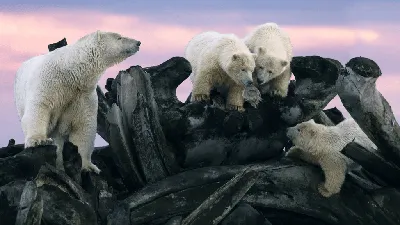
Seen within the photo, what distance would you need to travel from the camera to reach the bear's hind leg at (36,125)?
17.5m

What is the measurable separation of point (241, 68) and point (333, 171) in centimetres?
272

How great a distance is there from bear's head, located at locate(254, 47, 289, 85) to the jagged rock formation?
360mm

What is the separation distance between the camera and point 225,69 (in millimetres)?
19641

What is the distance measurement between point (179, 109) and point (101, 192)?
8.00 ft

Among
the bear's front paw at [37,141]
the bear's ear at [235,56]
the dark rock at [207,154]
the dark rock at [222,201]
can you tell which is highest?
the bear's ear at [235,56]

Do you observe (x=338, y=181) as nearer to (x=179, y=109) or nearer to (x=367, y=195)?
(x=367, y=195)

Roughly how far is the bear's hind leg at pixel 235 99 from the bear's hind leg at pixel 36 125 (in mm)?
3837

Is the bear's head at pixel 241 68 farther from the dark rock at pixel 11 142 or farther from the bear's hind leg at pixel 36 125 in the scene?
the dark rock at pixel 11 142

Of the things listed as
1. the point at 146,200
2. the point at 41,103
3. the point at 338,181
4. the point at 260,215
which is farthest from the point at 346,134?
the point at 41,103

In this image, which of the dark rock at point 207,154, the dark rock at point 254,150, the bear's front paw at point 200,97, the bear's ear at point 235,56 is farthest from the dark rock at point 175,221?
the bear's ear at point 235,56

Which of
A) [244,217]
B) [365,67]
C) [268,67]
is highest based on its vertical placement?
[365,67]

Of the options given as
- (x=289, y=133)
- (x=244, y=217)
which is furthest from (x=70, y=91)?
(x=289, y=133)

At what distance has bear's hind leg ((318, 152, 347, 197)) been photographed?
741 inches

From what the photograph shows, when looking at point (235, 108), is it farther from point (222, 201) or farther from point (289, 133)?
point (222, 201)
